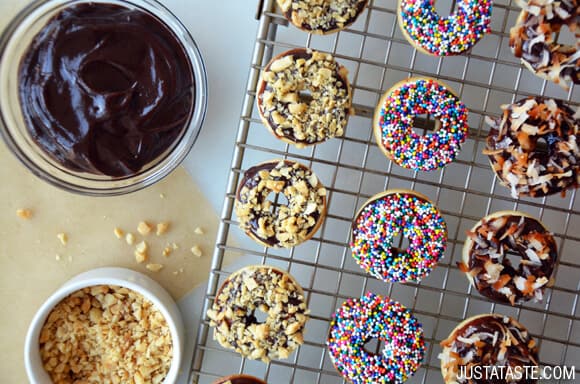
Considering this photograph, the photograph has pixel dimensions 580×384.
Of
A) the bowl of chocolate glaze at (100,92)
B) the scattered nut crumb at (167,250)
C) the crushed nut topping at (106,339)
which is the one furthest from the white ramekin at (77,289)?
the bowl of chocolate glaze at (100,92)

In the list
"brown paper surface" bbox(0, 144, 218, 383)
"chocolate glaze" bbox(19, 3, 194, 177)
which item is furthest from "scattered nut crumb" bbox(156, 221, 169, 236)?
"chocolate glaze" bbox(19, 3, 194, 177)

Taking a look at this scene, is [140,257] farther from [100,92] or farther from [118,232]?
[100,92]

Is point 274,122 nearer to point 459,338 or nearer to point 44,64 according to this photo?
point 44,64

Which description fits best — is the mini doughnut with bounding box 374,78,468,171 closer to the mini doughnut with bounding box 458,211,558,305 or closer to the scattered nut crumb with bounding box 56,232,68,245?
the mini doughnut with bounding box 458,211,558,305

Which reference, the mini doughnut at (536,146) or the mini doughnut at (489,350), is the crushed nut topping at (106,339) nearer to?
the mini doughnut at (489,350)

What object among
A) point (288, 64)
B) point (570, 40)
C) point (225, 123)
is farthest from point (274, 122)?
point (570, 40)
